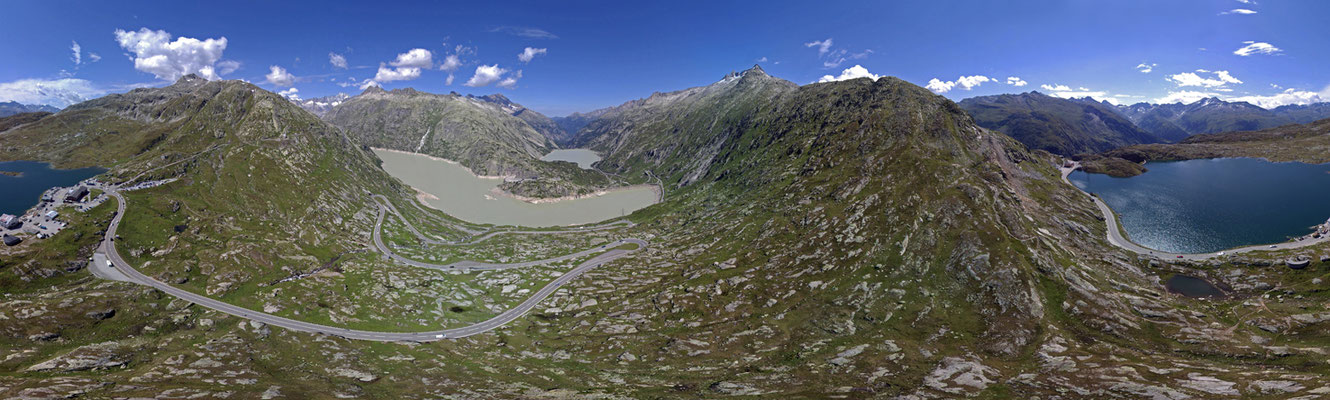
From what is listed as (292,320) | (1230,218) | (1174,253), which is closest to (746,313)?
(292,320)

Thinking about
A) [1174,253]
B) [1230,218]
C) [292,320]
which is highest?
[1230,218]

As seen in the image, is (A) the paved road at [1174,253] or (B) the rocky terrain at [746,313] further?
(A) the paved road at [1174,253]

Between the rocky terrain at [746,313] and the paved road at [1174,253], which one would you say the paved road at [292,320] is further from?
the paved road at [1174,253]

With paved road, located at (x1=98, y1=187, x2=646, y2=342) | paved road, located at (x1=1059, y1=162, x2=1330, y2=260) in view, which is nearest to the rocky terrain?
paved road, located at (x1=98, y1=187, x2=646, y2=342)

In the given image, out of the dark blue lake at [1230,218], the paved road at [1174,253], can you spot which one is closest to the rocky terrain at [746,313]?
the paved road at [1174,253]

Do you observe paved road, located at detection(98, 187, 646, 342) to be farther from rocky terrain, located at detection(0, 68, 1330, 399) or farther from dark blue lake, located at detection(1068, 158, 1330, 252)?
dark blue lake, located at detection(1068, 158, 1330, 252)

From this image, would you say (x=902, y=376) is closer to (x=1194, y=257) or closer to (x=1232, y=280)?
(x=1232, y=280)

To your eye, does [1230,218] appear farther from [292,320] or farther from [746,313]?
[292,320]

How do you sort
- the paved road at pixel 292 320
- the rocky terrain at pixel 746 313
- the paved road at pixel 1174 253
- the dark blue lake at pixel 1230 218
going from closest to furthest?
the rocky terrain at pixel 746 313 < the paved road at pixel 292 320 < the paved road at pixel 1174 253 < the dark blue lake at pixel 1230 218

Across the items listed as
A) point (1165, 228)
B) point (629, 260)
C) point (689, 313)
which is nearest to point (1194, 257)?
point (1165, 228)
